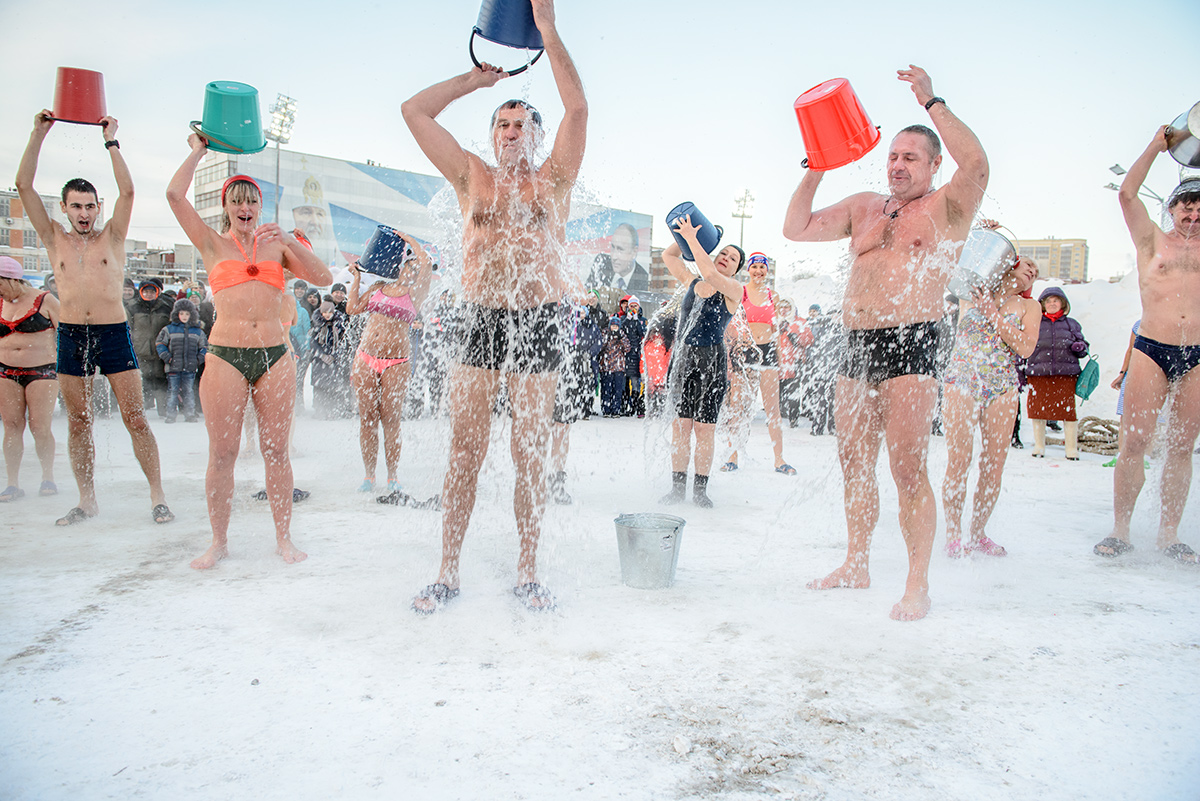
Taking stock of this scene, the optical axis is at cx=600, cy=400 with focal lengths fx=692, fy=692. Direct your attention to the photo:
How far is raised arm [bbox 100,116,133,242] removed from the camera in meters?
4.10

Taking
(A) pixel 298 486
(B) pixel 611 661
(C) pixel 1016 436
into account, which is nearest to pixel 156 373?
(A) pixel 298 486

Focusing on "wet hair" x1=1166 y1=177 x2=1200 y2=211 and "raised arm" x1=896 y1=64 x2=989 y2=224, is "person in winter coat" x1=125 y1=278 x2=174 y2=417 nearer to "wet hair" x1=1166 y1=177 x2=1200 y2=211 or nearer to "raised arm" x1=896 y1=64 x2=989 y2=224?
"raised arm" x1=896 y1=64 x2=989 y2=224

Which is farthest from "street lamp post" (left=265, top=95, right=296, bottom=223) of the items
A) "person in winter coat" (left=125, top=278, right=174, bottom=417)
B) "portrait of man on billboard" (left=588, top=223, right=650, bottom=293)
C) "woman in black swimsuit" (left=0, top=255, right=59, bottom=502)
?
"woman in black swimsuit" (left=0, top=255, right=59, bottom=502)

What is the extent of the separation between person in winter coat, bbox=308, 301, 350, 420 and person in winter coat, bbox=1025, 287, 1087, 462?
9158mm

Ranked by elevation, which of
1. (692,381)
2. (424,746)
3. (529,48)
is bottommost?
(424,746)

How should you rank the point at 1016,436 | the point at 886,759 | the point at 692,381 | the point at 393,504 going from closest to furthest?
the point at 886,759
the point at 393,504
the point at 692,381
the point at 1016,436

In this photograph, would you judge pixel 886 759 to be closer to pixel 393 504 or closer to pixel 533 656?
pixel 533 656

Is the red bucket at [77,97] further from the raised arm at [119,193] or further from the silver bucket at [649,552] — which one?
the silver bucket at [649,552]

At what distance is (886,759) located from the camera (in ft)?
6.13

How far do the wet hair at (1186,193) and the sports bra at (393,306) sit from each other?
486 cm

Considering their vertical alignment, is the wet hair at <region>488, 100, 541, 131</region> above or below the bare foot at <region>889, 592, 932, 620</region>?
above

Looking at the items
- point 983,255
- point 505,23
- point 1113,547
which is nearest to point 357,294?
point 505,23

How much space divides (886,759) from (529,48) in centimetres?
→ 286

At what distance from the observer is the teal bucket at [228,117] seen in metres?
3.67
